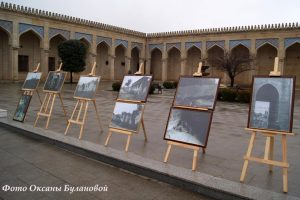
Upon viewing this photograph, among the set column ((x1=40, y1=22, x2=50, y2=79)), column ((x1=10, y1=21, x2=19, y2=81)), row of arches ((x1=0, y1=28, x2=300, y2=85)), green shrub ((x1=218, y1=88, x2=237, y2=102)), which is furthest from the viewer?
row of arches ((x1=0, y1=28, x2=300, y2=85))

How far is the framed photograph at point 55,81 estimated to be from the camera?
6188mm

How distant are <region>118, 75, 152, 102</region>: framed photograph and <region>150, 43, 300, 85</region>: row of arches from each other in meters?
20.6

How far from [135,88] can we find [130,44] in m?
30.5

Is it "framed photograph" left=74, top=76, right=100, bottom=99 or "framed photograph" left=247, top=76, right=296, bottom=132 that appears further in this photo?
"framed photograph" left=74, top=76, right=100, bottom=99

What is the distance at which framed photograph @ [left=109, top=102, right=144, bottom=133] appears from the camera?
4406 mm

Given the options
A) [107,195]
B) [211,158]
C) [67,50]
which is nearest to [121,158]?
[107,195]

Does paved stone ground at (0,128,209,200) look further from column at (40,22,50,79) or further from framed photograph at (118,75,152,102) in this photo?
column at (40,22,50,79)

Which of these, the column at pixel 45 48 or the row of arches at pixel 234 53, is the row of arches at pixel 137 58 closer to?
the row of arches at pixel 234 53

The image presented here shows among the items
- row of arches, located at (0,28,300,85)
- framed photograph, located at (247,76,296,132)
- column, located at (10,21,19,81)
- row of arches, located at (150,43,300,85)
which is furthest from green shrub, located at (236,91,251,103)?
column, located at (10,21,19,81)

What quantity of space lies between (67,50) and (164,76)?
14.5 meters

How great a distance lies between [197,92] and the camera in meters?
3.97

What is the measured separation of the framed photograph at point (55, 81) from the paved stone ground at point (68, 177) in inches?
74.7

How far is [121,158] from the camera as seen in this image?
3924mm

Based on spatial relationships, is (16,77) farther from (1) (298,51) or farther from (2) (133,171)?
(1) (298,51)
